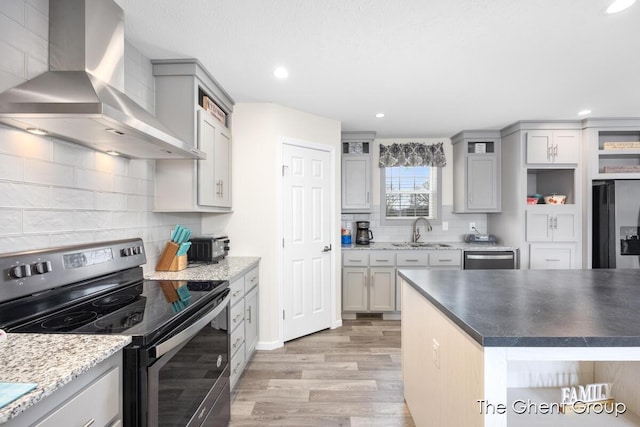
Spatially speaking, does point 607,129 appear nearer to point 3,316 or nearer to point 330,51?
point 330,51

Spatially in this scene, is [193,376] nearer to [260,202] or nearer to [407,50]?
[260,202]

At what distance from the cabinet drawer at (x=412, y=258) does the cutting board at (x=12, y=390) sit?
372 centimetres

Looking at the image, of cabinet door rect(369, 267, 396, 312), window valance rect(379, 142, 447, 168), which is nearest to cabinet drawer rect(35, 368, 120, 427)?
cabinet door rect(369, 267, 396, 312)

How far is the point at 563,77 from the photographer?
265cm

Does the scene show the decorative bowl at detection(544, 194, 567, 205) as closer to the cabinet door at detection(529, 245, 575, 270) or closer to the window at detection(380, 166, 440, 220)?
the cabinet door at detection(529, 245, 575, 270)

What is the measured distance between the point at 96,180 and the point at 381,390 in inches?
94.5

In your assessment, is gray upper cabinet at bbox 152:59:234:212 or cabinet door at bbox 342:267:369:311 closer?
gray upper cabinet at bbox 152:59:234:212

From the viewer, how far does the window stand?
4766 millimetres

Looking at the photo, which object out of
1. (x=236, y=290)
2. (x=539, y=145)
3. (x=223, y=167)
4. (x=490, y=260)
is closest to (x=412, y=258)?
(x=490, y=260)

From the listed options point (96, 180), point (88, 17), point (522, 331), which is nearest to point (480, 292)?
A: point (522, 331)

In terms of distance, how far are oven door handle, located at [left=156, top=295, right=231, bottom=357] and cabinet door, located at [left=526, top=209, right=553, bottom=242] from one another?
3710 mm

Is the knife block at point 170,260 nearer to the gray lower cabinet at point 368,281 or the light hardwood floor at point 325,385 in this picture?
the light hardwood floor at point 325,385

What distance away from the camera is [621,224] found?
344cm

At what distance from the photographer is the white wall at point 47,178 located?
1.34 m
